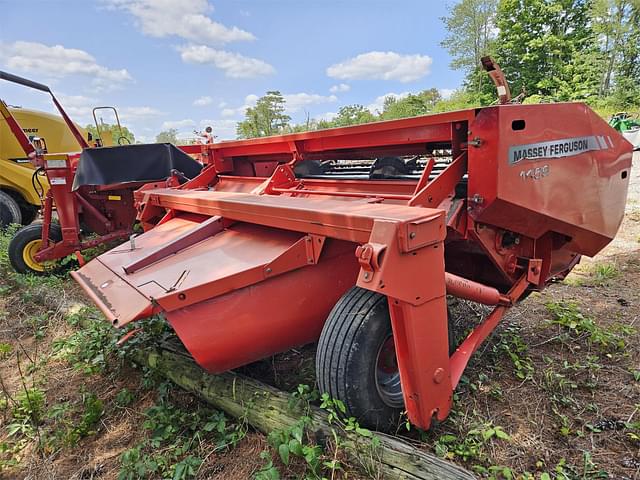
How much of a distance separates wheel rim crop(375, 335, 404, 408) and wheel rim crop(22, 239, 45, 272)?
462cm

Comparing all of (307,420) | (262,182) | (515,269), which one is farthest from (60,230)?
(515,269)

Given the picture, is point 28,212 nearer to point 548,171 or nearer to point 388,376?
point 388,376

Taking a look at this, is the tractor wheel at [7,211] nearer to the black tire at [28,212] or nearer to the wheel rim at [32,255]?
the black tire at [28,212]

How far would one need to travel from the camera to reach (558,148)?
2.18 metres

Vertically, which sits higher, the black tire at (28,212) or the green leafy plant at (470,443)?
the black tire at (28,212)

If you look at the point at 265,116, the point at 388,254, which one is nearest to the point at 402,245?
the point at 388,254

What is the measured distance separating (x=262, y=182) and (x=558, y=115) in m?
1.99

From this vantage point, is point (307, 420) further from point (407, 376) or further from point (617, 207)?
point (617, 207)

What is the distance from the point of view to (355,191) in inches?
104

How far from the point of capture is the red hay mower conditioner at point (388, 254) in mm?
1747

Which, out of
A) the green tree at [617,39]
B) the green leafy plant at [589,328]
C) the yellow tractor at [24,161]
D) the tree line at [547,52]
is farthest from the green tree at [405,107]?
the green leafy plant at [589,328]

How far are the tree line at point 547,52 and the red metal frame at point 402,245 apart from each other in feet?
63.8

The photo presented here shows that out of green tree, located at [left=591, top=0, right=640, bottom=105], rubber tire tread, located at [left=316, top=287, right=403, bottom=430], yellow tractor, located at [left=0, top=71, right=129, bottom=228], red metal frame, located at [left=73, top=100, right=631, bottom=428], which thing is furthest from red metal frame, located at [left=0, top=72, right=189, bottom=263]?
green tree, located at [left=591, top=0, right=640, bottom=105]

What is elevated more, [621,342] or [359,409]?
[359,409]
